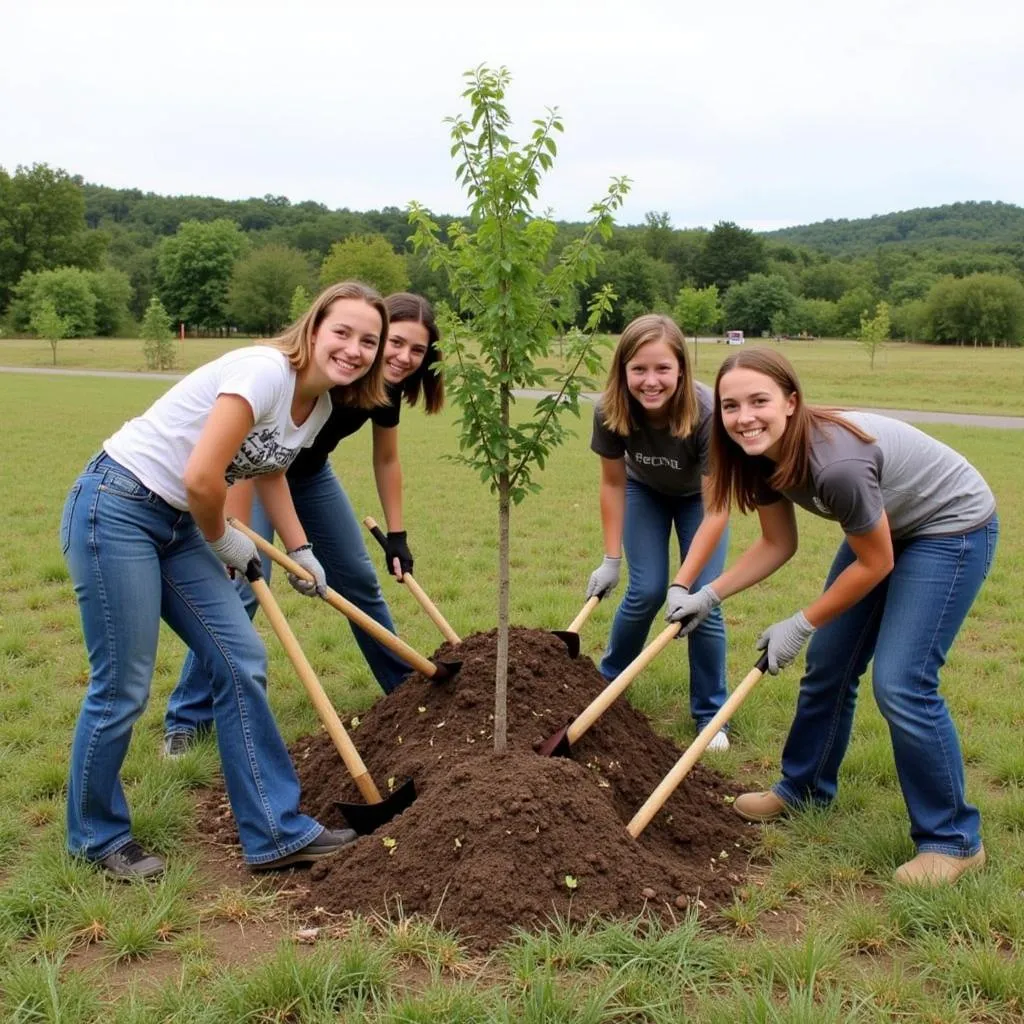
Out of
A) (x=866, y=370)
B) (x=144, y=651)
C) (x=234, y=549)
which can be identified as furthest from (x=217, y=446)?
(x=866, y=370)

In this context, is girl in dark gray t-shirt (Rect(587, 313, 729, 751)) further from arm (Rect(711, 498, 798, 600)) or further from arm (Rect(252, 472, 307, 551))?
arm (Rect(252, 472, 307, 551))

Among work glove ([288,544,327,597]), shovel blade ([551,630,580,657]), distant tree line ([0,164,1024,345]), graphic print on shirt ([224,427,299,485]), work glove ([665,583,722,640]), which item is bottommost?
shovel blade ([551,630,580,657])

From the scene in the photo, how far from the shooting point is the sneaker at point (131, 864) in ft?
11.3

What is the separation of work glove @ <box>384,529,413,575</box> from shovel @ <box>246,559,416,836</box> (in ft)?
4.22

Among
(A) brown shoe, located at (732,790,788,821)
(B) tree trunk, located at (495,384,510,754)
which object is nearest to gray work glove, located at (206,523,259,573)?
(B) tree trunk, located at (495,384,510,754)

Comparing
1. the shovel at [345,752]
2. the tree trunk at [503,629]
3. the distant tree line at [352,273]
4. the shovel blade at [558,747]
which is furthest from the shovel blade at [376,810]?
the distant tree line at [352,273]

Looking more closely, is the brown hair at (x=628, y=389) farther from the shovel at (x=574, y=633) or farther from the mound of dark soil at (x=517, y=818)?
the mound of dark soil at (x=517, y=818)

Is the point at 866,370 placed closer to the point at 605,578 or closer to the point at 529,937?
the point at 605,578

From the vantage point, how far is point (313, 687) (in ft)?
12.3

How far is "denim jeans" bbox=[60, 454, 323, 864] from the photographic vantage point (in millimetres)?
3355

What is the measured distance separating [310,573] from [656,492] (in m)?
1.87

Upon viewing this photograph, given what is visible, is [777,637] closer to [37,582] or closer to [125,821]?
[125,821]

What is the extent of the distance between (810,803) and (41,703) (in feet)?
12.5

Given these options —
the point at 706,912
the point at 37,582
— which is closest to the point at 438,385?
the point at 706,912
